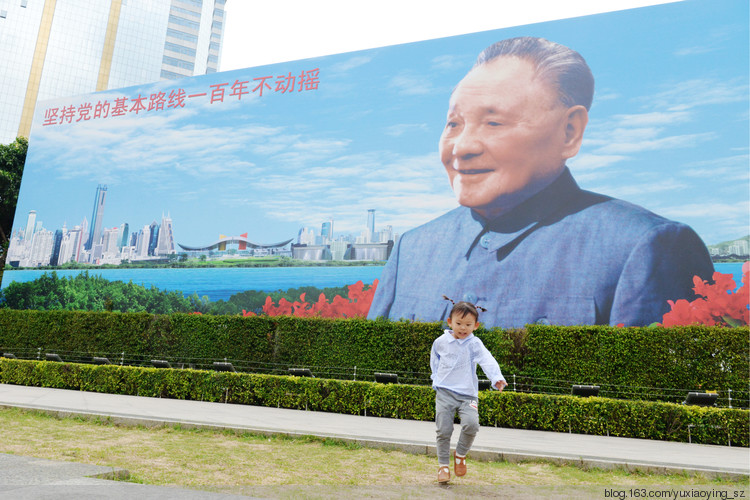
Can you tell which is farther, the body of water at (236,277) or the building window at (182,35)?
the building window at (182,35)

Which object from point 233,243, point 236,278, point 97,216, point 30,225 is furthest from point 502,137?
point 30,225

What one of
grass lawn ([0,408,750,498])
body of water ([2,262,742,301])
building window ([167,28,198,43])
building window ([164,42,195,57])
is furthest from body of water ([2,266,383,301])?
building window ([167,28,198,43])

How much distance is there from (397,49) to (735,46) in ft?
29.0

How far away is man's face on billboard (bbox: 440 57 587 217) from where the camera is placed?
13.7m

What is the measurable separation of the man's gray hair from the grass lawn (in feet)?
37.2

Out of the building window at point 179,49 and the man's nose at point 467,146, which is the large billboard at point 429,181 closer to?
the man's nose at point 467,146

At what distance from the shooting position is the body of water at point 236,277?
15.3 metres

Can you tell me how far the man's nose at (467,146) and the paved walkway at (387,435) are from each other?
8399mm

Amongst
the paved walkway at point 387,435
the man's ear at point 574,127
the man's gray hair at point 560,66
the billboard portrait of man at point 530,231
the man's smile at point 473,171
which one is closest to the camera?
the paved walkway at point 387,435

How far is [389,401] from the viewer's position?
28.9 feet

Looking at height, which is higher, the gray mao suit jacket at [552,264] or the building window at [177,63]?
the building window at [177,63]

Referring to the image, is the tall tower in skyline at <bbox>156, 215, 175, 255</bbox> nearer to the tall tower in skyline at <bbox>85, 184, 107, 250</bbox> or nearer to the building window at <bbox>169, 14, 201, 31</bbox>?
the tall tower in skyline at <bbox>85, 184, 107, 250</bbox>

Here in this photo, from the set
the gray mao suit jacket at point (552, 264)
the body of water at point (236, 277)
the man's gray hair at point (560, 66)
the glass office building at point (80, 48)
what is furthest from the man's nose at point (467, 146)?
the glass office building at point (80, 48)

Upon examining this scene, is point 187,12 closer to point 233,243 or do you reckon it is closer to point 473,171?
point 233,243
